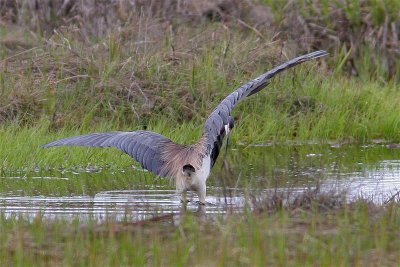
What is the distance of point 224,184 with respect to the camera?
640cm

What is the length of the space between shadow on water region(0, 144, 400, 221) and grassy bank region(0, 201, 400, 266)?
34 cm

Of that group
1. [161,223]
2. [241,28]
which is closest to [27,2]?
[241,28]

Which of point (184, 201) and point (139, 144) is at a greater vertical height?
point (139, 144)

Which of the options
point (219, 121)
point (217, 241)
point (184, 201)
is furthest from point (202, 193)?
point (217, 241)

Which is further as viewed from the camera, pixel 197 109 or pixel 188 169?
pixel 197 109

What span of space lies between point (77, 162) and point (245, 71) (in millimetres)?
2588

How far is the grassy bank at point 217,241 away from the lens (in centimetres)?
471

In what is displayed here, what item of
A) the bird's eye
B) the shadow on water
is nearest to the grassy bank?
the shadow on water

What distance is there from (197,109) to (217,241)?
191 inches

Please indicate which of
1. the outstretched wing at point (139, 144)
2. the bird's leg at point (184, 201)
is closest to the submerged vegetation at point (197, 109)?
the bird's leg at point (184, 201)

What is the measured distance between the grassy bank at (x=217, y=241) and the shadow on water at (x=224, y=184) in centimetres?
34

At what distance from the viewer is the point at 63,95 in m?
9.76

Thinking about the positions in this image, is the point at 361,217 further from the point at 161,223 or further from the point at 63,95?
the point at 63,95

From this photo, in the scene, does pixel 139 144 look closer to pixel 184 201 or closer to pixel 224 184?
pixel 184 201
